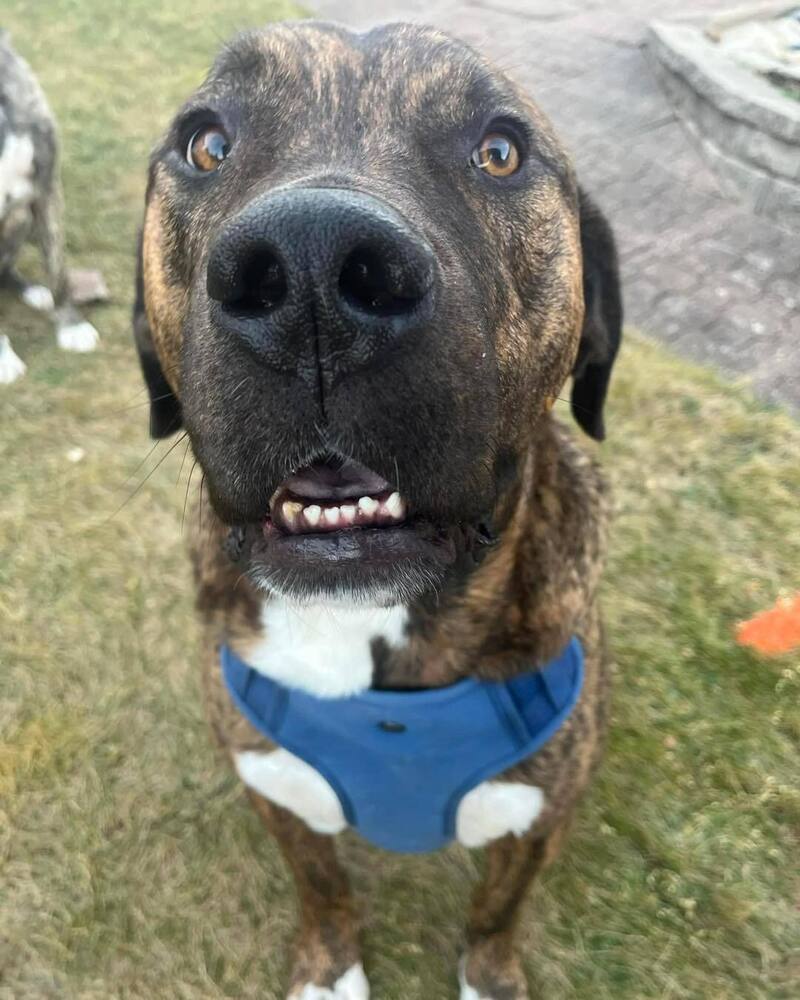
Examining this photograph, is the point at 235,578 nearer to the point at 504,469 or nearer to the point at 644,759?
the point at 504,469

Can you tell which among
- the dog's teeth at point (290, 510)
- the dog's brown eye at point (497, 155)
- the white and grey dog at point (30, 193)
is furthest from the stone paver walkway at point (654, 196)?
the dog's teeth at point (290, 510)

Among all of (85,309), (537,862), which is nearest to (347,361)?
(537,862)

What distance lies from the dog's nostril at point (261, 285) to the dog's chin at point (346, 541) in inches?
12.6

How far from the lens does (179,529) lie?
13.1 ft

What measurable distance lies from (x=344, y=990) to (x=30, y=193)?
4.26 metres

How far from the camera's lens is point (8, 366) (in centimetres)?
482

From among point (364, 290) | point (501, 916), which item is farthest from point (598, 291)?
point (501, 916)

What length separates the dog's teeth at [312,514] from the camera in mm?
1464

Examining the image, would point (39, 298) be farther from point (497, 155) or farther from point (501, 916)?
point (501, 916)

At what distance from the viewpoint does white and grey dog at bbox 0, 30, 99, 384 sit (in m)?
4.38

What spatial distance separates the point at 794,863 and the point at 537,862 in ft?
3.73

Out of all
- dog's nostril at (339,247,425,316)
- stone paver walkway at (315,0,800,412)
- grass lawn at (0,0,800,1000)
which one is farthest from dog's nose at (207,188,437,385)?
stone paver walkway at (315,0,800,412)

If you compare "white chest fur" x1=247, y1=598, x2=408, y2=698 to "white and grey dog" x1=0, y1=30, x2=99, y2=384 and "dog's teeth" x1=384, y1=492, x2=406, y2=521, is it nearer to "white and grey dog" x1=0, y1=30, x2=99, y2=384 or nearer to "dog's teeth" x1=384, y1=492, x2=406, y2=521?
"dog's teeth" x1=384, y1=492, x2=406, y2=521

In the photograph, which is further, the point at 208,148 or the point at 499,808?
the point at 499,808
